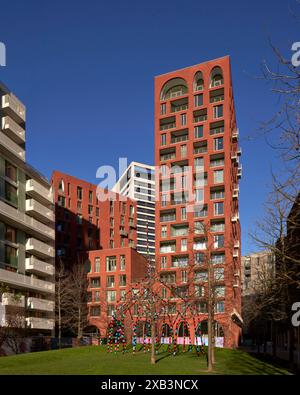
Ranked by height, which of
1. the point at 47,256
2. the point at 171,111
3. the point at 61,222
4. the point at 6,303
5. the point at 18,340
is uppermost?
the point at 171,111

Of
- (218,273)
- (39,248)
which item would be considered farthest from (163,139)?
(218,273)

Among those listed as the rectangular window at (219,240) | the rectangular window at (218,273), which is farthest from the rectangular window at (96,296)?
the rectangular window at (218,273)

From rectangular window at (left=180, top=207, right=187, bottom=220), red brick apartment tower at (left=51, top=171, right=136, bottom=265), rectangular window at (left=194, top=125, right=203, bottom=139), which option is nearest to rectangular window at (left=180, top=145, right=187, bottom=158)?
rectangular window at (left=194, top=125, right=203, bottom=139)

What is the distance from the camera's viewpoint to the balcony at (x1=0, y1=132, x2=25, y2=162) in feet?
183

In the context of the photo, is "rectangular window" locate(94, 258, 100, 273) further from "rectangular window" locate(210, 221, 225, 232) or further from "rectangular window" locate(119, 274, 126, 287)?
"rectangular window" locate(210, 221, 225, 232)

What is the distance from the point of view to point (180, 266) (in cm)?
7506

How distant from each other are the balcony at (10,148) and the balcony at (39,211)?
18.9ft

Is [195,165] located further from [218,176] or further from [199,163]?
[218,176]

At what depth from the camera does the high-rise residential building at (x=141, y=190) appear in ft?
543

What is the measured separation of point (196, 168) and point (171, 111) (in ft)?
35.6

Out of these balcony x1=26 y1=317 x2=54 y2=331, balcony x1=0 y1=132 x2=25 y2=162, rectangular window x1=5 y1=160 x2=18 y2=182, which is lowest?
balcony x1=26 y1=317 x2=54 y2=331

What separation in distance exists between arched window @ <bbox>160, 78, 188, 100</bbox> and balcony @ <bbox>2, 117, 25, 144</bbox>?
2896cm

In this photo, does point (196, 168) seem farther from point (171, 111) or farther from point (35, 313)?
point (35, 313)
